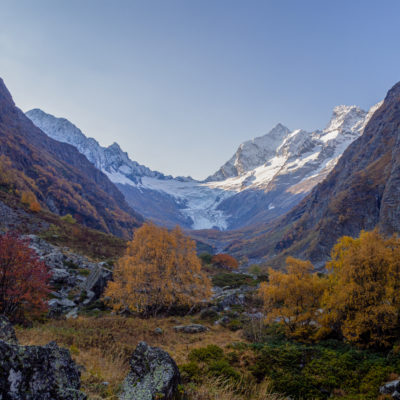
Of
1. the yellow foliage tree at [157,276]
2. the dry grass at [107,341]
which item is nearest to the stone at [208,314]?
the yellow foliage tree at [157,276]

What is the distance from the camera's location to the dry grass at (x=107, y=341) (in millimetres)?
7068

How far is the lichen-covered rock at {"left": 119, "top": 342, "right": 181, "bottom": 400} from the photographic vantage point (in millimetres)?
5695

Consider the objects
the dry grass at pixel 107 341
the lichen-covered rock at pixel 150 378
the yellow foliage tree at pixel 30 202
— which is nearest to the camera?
the lichen-covered rock at pixel 150 378

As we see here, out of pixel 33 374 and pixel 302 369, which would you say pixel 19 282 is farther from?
pixel 302 369

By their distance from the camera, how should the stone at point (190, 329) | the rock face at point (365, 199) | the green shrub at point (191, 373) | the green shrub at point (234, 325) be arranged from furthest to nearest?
the rock face at point (365, 199), the green shrub at point (234, 325), the stone at point (190, 329), the green shrub at point (191, 373)

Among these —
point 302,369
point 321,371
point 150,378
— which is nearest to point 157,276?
point 302,369

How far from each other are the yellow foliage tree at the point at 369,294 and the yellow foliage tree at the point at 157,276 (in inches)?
527

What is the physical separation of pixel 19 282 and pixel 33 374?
14.2 metres

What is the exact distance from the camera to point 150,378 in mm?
6086

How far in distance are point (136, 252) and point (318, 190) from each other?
476 feet

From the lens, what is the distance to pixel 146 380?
6.02 metres

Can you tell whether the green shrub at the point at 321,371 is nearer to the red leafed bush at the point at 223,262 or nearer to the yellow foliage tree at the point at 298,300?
the yellow foliage tree at the point at 298,300

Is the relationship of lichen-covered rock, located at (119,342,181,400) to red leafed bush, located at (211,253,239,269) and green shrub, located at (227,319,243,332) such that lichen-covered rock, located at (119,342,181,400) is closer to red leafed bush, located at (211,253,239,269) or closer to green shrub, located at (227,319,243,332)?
green shrub, located at (227,319,243,332)

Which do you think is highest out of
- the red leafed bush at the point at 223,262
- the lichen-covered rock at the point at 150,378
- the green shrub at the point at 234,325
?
the lichen-covered rock at the point at 150,378
